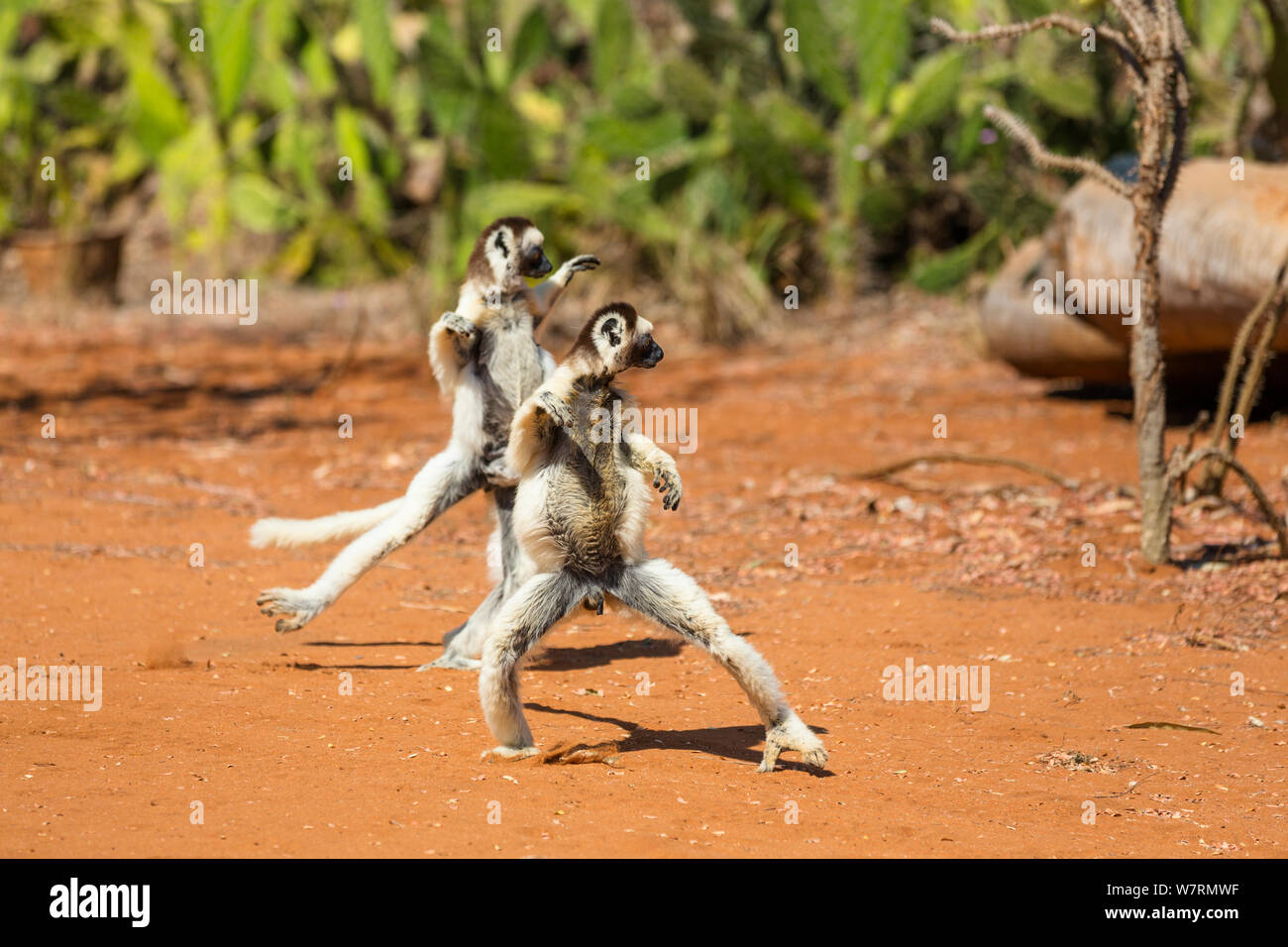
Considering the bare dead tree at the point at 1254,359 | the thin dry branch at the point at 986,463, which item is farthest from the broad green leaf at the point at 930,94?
the bare dead tree at the point at 1254,359

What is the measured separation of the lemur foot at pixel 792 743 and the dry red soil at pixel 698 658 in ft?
0.25

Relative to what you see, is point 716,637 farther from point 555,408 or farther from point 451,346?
point 451,346

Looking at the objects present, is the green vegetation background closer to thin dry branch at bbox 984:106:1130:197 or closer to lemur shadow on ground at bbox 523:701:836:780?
thin dry branch at bbox 984:106:1130:197

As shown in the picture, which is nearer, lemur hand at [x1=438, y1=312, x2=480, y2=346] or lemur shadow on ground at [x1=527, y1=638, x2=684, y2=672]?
lemur hand at [x1=438, y1=312, x2=480, y2=346]

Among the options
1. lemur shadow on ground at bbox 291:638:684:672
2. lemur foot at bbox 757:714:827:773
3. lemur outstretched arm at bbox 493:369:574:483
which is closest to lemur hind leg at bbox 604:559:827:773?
lemur foot at bbox 757:714:827:773

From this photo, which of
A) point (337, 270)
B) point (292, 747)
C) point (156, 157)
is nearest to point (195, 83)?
point (156, 157)

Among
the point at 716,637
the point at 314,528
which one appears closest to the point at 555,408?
the point at 716,637

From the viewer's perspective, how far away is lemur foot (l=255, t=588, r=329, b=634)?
5.40 meters

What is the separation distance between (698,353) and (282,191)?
588cm

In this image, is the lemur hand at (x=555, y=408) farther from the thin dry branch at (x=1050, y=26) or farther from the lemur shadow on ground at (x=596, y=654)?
the thin dry branch at (x=1050, y=26)

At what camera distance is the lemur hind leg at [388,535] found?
17.9 ft

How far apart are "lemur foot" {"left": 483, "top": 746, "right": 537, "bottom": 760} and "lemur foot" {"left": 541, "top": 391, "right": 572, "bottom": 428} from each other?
1.05m

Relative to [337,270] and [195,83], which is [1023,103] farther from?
[195,83]

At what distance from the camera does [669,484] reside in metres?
4.55
